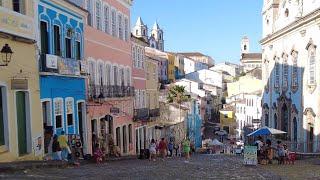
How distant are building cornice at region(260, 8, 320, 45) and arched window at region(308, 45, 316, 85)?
1795 mm

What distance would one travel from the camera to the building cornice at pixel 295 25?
30.6m

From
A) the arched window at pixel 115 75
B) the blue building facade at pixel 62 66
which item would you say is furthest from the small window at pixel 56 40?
the arched window at pixel 115 75

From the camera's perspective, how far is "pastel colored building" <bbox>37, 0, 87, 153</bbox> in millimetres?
19172

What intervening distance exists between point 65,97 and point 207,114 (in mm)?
67853

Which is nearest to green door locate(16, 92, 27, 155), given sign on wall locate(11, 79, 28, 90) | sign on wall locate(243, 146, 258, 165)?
sign on wall locate(11, 79, 28, 90)

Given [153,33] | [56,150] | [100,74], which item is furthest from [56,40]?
[153,33]

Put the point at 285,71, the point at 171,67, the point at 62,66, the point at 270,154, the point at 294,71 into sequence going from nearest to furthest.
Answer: the point at 62,66
the point at 270,154
the point at 294,71
the point at 285,71
the point at 171,67

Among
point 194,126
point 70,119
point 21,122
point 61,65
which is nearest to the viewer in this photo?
point 21,122

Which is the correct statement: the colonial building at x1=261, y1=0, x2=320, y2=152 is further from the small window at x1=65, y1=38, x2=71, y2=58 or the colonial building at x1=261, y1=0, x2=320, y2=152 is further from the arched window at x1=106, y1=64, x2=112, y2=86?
the small window at x1=65, y1=38, x2=71, y2=58

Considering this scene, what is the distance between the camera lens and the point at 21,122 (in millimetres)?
17125

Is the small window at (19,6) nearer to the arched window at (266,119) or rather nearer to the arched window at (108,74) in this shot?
the arched window at (108,74)

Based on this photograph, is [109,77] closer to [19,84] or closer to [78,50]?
[78,50]

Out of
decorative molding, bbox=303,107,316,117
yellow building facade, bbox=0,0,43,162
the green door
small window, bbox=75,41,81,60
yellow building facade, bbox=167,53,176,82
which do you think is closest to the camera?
yellow building facade, bbox=0,0,43,162

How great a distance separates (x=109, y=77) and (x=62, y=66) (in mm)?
8876
